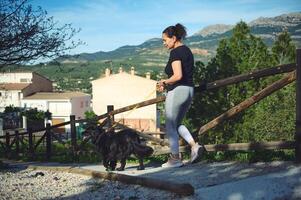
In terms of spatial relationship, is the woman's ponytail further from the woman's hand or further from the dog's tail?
the dog's tail

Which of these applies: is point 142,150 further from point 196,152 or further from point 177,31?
point 177,31

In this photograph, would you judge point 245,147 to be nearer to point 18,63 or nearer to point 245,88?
point 18,63

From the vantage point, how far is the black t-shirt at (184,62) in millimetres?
6109

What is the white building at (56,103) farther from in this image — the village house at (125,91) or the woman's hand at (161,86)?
the woman's hand at (161,86)

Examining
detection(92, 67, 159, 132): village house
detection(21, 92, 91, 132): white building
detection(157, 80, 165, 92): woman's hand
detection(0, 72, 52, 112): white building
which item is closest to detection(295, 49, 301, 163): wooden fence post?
detection(157, 80, 165, 92): woman's hand

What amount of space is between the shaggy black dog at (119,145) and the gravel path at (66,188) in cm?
111

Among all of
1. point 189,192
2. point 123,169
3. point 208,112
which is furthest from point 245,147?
point 208,112

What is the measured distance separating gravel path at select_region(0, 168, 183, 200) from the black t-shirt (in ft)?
5.49

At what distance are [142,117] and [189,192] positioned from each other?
70345 millimetres

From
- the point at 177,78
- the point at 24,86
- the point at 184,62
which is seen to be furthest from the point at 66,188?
the point at 24,86

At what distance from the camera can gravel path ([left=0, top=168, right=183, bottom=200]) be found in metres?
5.45

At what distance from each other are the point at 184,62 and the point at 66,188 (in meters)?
2.64

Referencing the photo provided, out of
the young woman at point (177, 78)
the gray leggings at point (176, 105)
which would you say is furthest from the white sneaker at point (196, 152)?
the gray leggings at point (176, 105)

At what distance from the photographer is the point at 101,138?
8.46m
